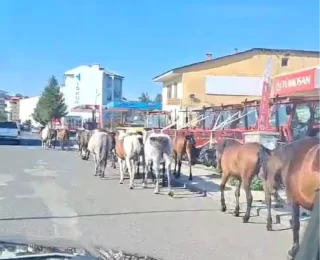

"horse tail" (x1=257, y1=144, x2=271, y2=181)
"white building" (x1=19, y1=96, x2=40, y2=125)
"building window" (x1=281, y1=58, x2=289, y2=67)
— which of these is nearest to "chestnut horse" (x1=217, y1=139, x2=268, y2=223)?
"horse tail" (x1=257, y1=144, x2=271, y2=181)

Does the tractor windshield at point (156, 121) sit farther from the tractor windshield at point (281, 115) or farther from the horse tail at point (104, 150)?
the tractor windshield at point (281, 115)

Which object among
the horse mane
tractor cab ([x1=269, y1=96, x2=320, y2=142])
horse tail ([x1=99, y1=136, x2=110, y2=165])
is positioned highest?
tractor cab ([x1=269, y1=96, x2=320, y2=142])

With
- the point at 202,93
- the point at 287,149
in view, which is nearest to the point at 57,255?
the point at 287,149

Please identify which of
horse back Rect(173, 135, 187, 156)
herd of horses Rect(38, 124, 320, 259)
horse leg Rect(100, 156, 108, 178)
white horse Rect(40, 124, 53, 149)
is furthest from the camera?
white horse Rect(40, 124, 53, 149)

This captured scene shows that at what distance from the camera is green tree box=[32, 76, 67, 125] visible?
85.4m

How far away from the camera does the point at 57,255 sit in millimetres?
2986

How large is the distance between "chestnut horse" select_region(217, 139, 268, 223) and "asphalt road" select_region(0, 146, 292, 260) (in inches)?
20.1

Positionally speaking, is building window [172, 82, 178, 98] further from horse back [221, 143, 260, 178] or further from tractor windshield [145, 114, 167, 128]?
horse back [221, 143, 260, 178]

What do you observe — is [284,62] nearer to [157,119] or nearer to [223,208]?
[157,119]

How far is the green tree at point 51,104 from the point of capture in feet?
280

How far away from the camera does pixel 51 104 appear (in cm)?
8638

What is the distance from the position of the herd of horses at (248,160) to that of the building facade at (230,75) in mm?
18190

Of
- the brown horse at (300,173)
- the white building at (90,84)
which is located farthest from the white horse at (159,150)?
the white building at (90,84)

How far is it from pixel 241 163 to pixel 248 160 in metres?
0.26
